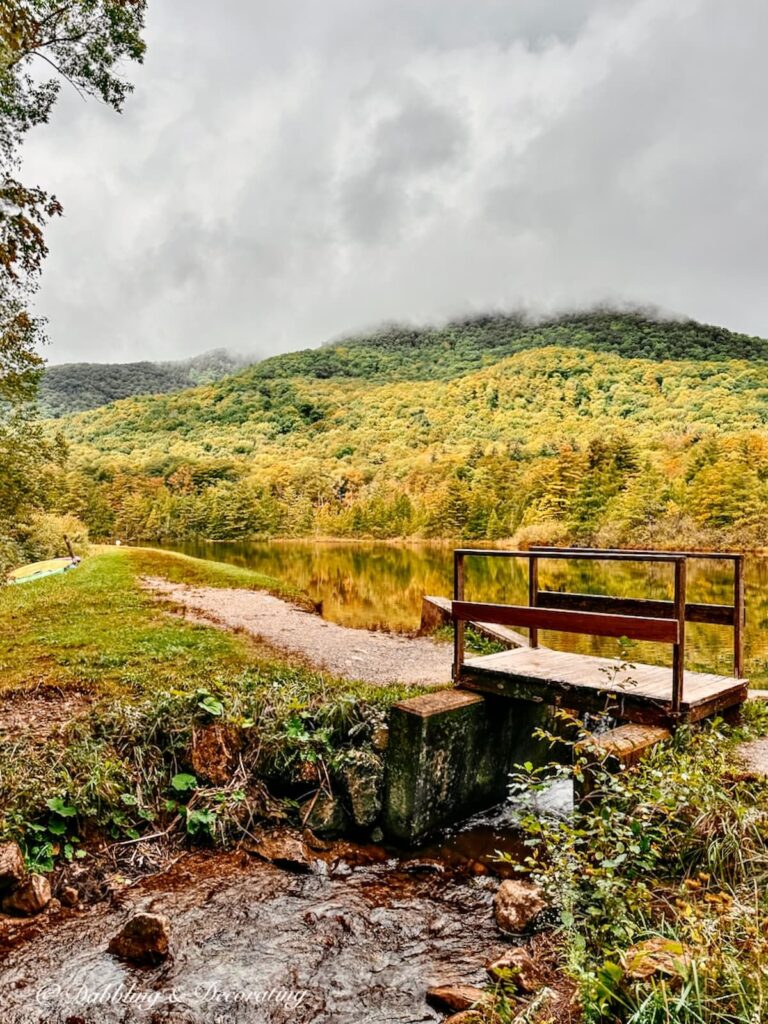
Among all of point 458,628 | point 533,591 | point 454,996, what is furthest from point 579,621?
point 454,996

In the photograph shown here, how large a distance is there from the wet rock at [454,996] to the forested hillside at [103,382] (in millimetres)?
144237

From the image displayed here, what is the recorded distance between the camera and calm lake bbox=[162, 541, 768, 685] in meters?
14.2

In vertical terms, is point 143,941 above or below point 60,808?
below

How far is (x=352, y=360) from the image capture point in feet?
505

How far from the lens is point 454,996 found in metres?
3.62

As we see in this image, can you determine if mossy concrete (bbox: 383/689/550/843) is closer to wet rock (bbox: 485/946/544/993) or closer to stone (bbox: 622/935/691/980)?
wet rock (bbox: 485/946/544/993)

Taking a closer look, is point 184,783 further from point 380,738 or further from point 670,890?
point 670,890

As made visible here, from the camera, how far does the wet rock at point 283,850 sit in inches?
206

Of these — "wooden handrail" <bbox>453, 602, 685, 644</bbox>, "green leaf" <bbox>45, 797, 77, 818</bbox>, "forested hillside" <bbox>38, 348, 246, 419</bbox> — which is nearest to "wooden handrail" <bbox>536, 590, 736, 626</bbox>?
"wooden handrail" <bbox>453, 602, 685, 644</bbox>

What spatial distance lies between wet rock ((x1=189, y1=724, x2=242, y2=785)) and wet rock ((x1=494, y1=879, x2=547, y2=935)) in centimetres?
271

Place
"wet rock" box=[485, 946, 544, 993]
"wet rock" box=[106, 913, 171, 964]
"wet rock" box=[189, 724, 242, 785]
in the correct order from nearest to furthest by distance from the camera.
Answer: "wet rock" box=[485, 946, 544, 993], "wet rock" box=[106, 913, 171, 964], "wet rock" box=[189, 724, 242, 785]

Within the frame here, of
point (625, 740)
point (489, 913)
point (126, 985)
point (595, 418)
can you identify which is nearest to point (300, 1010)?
point (126, 985)

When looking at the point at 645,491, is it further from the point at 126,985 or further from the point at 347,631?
the point at 126,985

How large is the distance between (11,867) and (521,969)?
3472 mm
